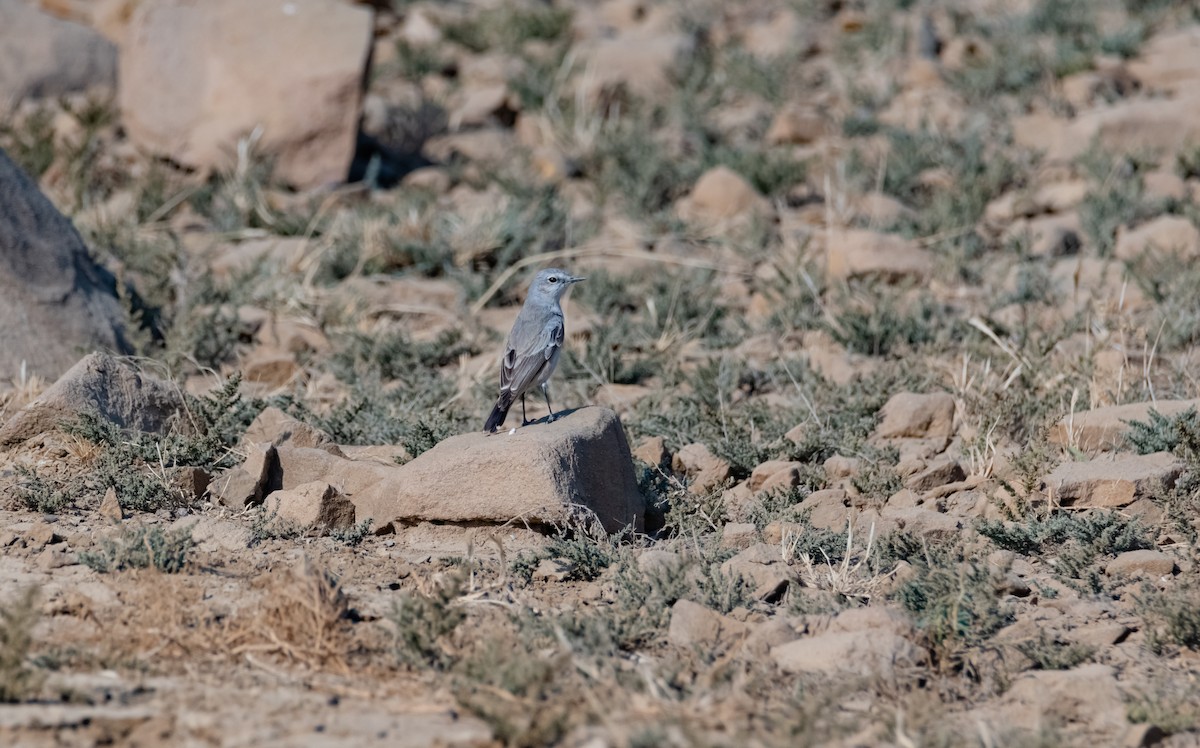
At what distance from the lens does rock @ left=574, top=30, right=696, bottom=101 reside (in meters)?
12.5

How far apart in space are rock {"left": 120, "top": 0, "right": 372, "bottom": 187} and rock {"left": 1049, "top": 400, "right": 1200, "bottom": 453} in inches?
255

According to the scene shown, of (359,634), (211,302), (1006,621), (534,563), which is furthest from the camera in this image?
(211,302)

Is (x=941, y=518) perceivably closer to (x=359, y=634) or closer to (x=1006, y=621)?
(x=1006, y=621)

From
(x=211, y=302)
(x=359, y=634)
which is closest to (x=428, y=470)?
(x=359, y=634)

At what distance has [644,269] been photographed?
9.51 m

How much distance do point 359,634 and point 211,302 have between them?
4679mm

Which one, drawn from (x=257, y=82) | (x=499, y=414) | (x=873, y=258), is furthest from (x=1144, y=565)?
(x=257, y=82)

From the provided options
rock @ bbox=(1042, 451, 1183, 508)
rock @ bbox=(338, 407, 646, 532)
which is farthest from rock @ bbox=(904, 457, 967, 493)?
rock @ bbox=(338, 407, 646, 532)

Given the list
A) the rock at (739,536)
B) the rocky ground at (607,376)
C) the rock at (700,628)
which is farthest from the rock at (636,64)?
the rock at (700,628)

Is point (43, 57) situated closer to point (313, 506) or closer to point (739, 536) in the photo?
point (313, 506)

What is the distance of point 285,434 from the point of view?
20.4ft

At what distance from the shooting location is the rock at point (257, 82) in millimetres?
10742

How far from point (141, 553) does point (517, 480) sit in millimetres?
1428

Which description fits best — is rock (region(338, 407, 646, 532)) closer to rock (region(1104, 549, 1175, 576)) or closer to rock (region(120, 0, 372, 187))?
rock (region(1104, 549, 1175, 576))
